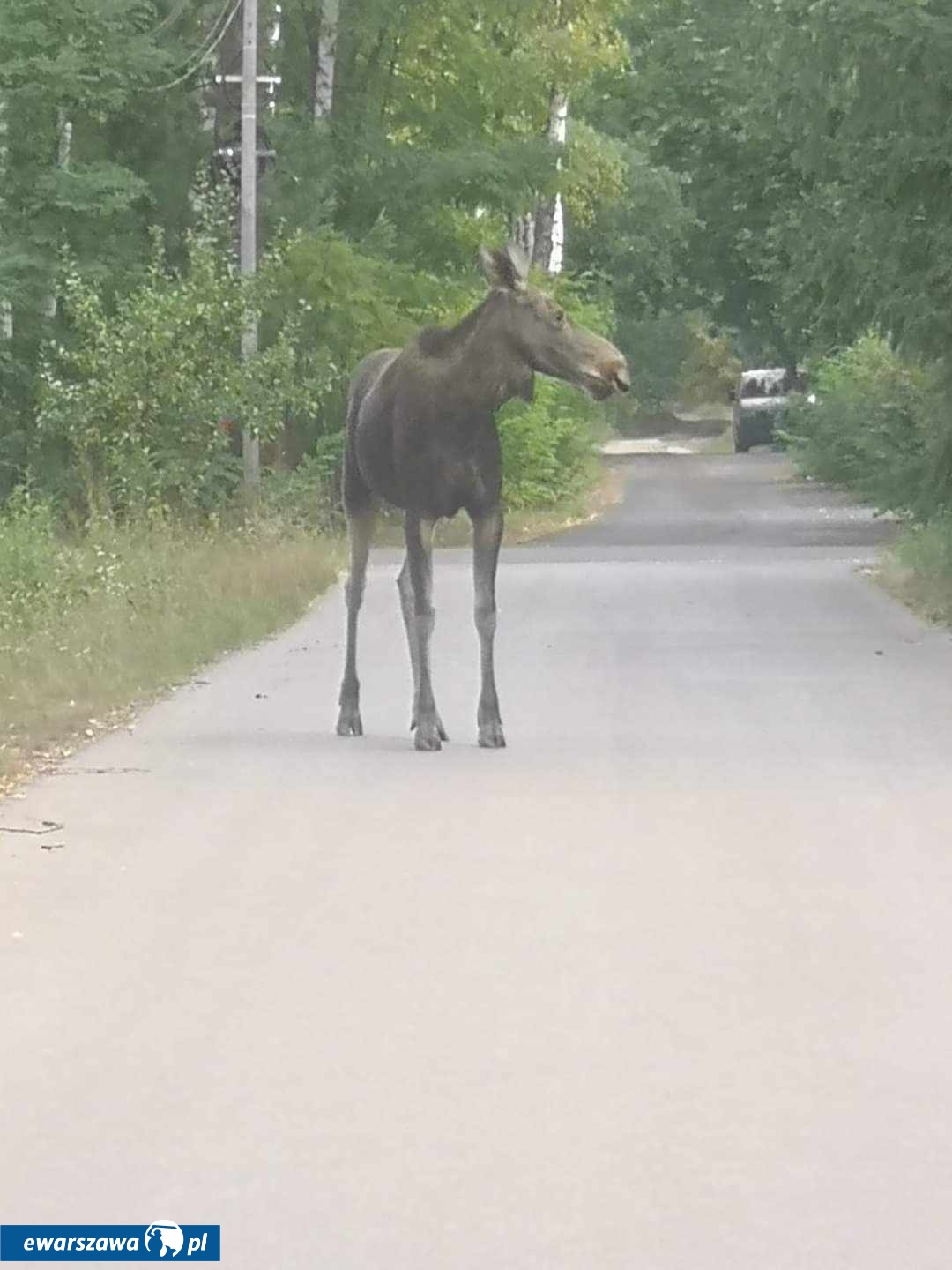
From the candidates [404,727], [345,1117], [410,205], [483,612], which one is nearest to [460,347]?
[483,612]

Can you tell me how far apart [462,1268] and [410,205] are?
3123 centimetres

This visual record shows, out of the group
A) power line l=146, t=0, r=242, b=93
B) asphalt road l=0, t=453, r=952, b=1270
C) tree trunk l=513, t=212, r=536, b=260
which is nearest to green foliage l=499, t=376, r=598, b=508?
tree trunk l=513, t=212, r=536, b=260

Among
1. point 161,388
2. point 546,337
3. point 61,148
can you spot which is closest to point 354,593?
point 546,337

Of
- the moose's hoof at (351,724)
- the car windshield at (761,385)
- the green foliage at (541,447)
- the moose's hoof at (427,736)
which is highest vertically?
the moose's hoof at (427,736)

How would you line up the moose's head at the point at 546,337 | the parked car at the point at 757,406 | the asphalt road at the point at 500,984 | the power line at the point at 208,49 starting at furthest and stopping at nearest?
1. the parked car at the point at 757,406
2. the power line at the point at 208,49
3. the moose's head at the point at 546,337
4. the asphalt road at the point at 500,984

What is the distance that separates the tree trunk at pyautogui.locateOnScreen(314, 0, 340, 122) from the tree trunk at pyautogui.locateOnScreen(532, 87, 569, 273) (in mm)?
3034

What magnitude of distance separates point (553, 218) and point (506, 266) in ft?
123

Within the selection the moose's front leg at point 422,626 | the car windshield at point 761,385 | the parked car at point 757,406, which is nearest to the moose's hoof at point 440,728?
the moose's front leg at point 422,626

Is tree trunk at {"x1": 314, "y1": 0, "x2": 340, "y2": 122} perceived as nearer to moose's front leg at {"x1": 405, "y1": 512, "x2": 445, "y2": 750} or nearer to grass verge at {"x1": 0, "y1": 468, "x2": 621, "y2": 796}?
grass verge at {"x1": 0, "y1": 468, "x2": 621, "y2": 796}

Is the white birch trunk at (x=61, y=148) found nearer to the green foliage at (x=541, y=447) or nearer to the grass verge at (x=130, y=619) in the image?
the grass verge at (x=130, y=619)

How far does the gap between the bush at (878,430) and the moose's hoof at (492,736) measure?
11.1 meters

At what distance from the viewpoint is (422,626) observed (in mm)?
14086

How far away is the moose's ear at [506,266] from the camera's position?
13.6 metres

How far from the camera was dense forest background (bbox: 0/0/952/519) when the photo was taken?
72.9ft
